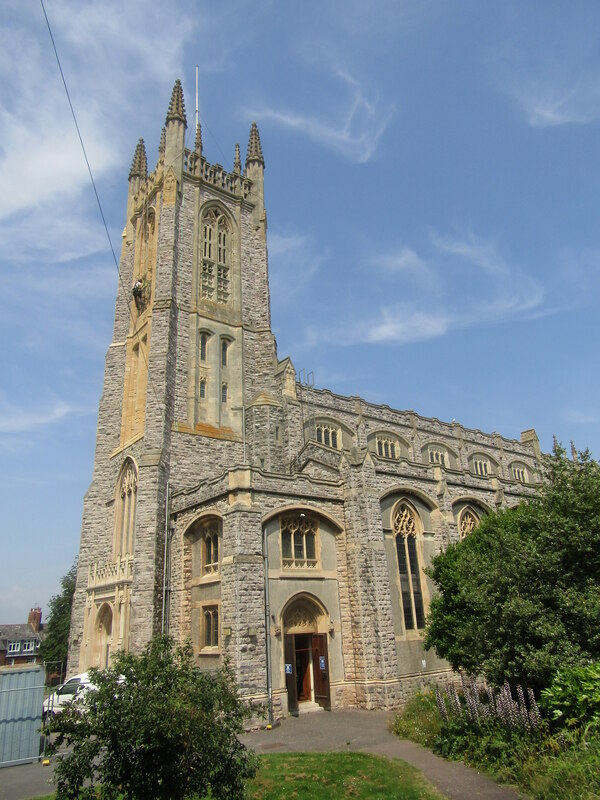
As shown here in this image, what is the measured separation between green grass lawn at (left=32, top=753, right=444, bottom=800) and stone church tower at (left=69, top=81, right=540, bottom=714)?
664cm

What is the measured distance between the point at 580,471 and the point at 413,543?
1124 centimetres

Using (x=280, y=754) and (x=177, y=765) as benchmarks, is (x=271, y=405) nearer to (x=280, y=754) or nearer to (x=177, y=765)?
(x=280, y=754)

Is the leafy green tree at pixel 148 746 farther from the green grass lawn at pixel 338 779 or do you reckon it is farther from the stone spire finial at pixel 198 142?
the stone spire finial at pixel 198 142

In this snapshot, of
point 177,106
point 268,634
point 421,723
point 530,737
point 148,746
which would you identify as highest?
point 177,106

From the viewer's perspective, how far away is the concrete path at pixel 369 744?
36.5 ft

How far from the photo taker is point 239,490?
21.9m

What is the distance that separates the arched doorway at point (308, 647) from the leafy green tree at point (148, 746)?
1445 centimetres

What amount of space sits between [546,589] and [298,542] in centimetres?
1101

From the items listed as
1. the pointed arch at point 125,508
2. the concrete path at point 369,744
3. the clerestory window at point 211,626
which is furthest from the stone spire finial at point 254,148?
the concrete path at point 369,744

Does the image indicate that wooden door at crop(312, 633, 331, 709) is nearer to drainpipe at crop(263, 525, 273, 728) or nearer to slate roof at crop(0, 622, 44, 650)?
drainpipe at crop(263, 525, 273, 728)

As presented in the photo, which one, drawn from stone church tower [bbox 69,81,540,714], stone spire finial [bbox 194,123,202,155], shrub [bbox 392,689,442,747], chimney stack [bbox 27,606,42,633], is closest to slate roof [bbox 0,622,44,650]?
chimney stack [bbox 27,606,42,633]

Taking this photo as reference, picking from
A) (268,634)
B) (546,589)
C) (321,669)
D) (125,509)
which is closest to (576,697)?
(546,589)

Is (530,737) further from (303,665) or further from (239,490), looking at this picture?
(239,490)

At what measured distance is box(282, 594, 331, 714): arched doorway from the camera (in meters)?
22.1
